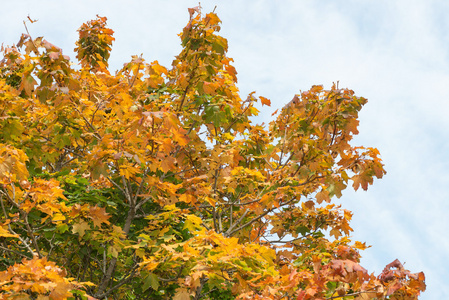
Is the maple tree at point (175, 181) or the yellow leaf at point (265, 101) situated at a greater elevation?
the yellow leaf at point (265, 101)

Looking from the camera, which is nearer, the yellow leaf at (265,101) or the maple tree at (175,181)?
the maple tree at (175,181)

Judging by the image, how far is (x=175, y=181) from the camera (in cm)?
930

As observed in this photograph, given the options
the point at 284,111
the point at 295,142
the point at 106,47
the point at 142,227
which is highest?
the point at 106,47

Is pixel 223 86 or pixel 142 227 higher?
pixel 223 86

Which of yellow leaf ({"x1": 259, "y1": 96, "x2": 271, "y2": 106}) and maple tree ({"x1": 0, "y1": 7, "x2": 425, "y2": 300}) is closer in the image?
maple tree ({"x1": 0, "y1": 7, "x2": 425, "y2": 300})

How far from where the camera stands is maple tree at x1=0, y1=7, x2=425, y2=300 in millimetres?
6551

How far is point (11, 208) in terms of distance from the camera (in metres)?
7.79

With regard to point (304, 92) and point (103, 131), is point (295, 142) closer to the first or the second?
point (304, 92)

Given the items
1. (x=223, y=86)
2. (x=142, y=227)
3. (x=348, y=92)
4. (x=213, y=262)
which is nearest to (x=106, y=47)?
(x=223, y=86)

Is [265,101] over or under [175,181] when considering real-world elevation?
over

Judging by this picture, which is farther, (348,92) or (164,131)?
(348,92)

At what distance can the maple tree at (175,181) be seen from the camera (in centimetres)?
655

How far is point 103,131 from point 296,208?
4.58 m

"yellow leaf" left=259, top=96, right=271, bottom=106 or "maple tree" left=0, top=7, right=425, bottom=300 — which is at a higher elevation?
"yellow leaf" left=259, top=96, right=271, bottom=106
